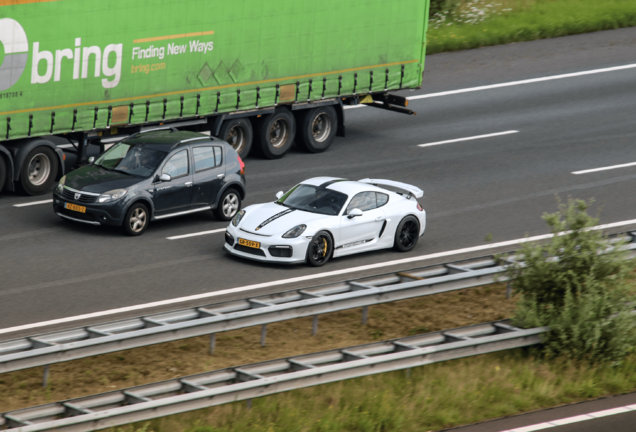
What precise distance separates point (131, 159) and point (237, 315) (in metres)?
7.58

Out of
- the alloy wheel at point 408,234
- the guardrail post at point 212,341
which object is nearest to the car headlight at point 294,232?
the alloy wheel at point 408,234

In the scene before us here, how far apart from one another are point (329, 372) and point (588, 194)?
38.1ft

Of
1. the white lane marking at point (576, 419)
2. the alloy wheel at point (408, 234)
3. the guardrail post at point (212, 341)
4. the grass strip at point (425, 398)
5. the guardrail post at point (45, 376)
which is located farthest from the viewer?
the alloy wheel at point (408, 234)

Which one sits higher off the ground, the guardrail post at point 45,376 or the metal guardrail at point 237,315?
the metal guardrail at point 237,315

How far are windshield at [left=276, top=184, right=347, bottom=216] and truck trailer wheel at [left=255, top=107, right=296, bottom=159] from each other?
5555 millimetres

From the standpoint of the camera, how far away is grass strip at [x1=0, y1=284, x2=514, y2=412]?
1122cm

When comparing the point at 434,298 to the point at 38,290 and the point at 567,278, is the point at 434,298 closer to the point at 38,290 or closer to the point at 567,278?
the point at 567,278

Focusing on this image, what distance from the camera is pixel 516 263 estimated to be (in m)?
13.1

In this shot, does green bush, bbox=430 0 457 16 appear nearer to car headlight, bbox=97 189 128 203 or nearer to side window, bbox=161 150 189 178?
side window, bbox=161 150 189 178

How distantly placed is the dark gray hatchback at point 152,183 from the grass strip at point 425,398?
297 inches

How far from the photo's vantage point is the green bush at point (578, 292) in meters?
12.2

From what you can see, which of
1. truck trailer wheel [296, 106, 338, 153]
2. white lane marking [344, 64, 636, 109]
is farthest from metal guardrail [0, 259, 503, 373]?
white lane marking [344, 64, 636, 109]

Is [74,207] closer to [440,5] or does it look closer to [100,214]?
[100,214]

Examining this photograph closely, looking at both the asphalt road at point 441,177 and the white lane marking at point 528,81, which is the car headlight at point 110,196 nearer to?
the asphalt road at point 441,177
